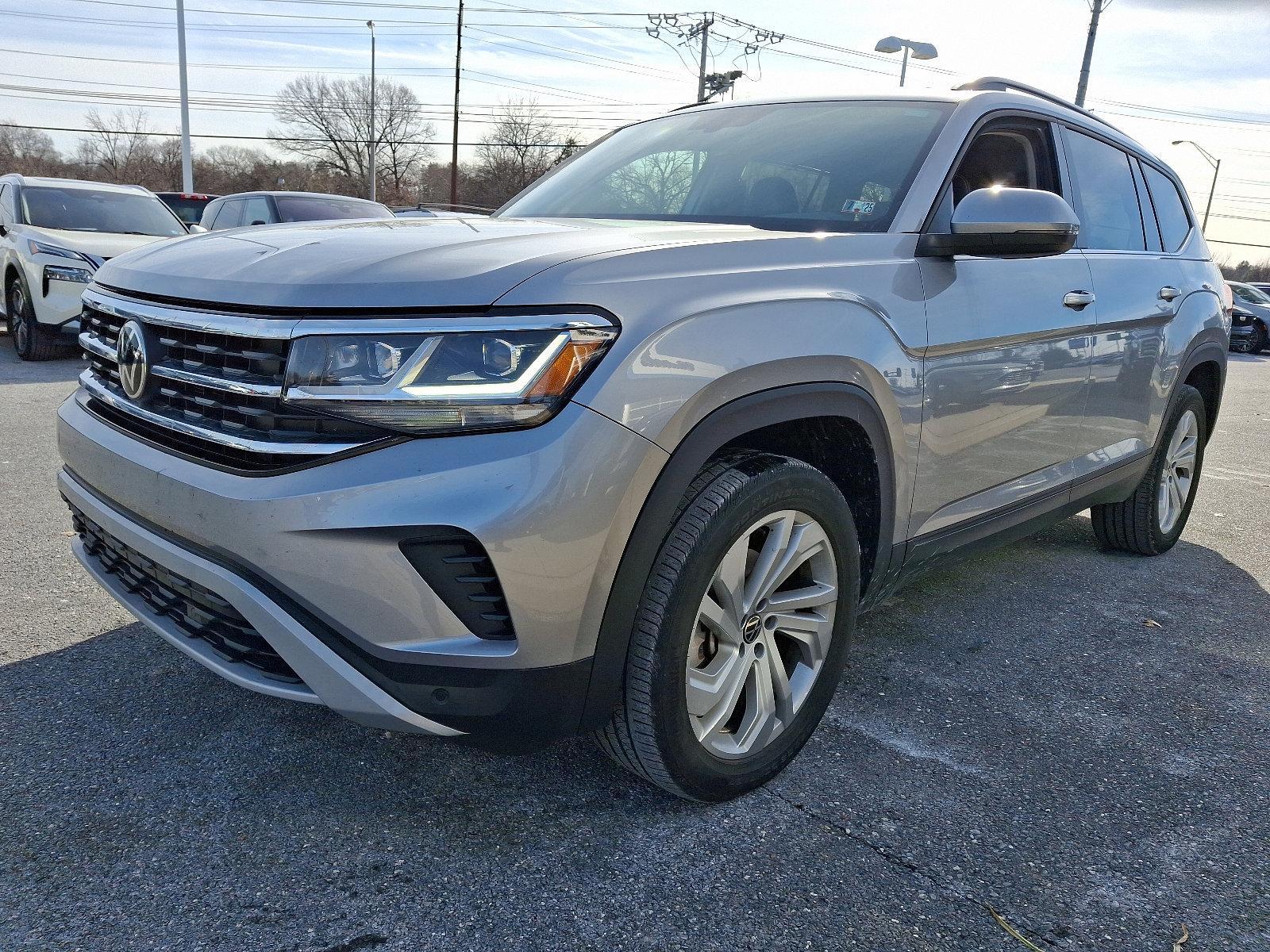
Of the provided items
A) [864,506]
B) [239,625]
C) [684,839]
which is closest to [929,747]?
[864,506]

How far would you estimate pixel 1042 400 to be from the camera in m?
3.12

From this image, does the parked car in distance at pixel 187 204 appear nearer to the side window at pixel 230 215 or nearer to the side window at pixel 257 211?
the side window at pixel 230 215

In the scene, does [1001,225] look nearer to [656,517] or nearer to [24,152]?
[656,517]

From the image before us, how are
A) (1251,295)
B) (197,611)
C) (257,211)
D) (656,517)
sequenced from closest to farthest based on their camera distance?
(656,517), (197,611), (257,211), (1251,295)

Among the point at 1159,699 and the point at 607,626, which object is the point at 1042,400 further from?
the point at 607,626

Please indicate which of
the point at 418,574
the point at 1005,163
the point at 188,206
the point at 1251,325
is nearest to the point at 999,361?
the point at 1005,163

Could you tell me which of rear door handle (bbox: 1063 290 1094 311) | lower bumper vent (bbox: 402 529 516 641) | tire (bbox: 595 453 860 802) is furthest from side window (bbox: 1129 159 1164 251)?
lower bumper vent (bbox: 402 529 516 641)

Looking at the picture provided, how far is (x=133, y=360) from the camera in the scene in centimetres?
222

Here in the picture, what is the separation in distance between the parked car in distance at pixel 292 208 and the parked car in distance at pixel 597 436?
8.88 meters

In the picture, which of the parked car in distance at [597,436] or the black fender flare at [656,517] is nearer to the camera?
the parked car in distance at [597,436]

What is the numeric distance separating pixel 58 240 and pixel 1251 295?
2569 centimetres

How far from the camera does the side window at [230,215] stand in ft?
40.3

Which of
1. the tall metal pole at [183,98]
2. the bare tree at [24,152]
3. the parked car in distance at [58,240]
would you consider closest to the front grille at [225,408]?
the parked car in distance at [58,240]

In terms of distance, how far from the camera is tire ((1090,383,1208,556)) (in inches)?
172
